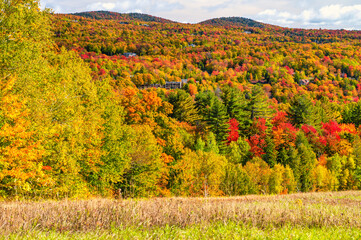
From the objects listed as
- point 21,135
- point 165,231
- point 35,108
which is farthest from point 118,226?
point 35,108

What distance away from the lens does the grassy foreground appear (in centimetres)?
673

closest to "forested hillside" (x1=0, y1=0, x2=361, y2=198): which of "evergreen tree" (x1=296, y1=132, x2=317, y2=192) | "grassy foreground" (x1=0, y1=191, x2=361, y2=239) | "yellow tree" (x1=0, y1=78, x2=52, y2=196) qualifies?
"yellow tree" (x1=0, y1=78, x2=52, y2=196)

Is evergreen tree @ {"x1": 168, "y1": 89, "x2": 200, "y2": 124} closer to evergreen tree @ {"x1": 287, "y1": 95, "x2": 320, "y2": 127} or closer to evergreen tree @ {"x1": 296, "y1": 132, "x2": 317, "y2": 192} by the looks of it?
evergreen tree @ {"x1": 296, "y1": 132, "x2": 317, "y2": 192}

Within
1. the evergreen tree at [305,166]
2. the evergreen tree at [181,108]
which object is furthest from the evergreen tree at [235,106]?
the evergreen tree at [305,166]

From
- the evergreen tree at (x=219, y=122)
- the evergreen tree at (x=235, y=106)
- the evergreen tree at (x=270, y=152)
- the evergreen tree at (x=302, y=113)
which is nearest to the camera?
the evergreen tree at (x=270, y=152)

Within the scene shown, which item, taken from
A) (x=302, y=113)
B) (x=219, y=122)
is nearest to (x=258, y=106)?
(x=302, y=113)

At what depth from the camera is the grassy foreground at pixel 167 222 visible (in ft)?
22.1

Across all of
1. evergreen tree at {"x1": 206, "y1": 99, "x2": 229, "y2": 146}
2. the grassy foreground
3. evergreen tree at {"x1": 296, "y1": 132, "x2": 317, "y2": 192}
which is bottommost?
evergreen tree at {"x1": 296, "y1": 132, "x2": 317, "y2": 192}

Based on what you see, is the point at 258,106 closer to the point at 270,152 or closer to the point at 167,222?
the point at 270,152

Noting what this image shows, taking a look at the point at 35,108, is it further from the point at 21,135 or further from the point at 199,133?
the point at 199,133

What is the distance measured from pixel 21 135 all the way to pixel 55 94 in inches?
204

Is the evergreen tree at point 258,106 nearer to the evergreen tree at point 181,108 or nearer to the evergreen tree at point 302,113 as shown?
the evergreen tree at point 302,113

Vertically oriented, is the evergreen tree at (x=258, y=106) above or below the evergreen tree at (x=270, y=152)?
above

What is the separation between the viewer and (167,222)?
7.86 metres
